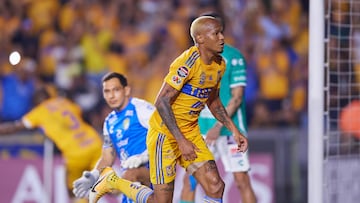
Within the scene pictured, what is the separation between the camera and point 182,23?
1620 centimetres

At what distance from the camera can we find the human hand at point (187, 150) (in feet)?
27.9

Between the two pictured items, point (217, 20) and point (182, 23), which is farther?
point (182, 23)

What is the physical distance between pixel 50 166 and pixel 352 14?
15.7 feet

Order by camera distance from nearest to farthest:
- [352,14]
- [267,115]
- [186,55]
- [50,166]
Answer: [186,55]
[352,14]
[50,166]
[267,115]

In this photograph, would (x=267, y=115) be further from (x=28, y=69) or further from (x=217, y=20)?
(x=217, y=20)

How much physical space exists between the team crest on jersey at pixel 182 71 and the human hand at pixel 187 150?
0.56m

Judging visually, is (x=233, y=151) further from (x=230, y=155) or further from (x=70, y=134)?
(x=70, y=134)

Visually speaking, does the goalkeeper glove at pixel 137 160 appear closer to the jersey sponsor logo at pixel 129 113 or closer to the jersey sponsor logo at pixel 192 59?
the jersey sponsor logo at pixel 129 113

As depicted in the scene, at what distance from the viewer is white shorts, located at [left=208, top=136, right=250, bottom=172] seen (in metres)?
10.7

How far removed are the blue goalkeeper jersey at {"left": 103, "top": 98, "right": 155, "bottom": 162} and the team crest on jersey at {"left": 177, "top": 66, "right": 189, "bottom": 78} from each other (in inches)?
58.9

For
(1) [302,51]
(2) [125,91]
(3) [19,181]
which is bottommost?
Answer: (3) [19,181]

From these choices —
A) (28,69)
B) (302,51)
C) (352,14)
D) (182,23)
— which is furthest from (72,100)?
(352,14)

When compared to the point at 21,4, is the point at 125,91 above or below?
below

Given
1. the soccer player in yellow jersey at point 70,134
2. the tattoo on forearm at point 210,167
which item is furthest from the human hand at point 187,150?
the soccer player in yellow jersey at point 70,134
